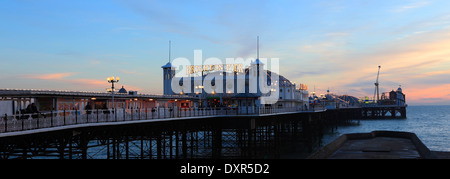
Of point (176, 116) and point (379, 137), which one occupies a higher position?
point (176, 116)

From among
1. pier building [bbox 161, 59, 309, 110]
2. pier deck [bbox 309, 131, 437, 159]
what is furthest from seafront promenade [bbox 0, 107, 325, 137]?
pier building [bbox 161, 59, 309, 110]

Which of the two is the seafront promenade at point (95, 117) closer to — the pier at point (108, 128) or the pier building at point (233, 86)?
the pier at point (108, 128)

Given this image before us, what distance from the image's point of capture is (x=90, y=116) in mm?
29250

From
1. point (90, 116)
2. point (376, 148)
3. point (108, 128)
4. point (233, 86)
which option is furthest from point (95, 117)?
point (233, 86)

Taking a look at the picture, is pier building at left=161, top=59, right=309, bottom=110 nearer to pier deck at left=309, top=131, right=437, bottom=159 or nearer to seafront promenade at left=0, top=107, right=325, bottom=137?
pier deck at left=309, top=131, right=437, bottom=159

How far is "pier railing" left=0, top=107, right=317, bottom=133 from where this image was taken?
22212 mm

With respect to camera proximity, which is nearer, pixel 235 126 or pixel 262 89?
pixel 235 126

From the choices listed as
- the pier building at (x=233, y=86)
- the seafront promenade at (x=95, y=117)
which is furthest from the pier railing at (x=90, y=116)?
the pier building at (x=233, y=86)

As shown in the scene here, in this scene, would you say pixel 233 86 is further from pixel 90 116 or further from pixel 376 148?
pixel 90 116

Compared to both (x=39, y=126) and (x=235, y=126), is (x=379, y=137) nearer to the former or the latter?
(x=235, y=126)
